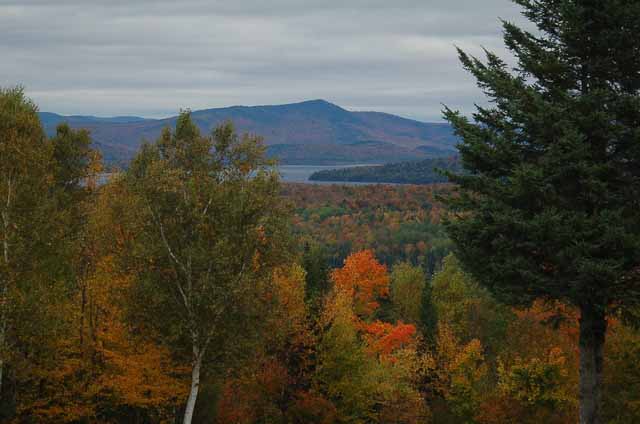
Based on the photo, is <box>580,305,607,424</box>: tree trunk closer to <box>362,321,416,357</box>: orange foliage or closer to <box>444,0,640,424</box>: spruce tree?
<box>444,0,640,424</box>: spruce tree

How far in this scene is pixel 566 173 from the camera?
1377cm

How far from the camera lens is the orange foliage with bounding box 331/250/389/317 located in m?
57.2

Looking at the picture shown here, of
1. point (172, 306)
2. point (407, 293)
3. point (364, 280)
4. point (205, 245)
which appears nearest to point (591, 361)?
point (205, 245)

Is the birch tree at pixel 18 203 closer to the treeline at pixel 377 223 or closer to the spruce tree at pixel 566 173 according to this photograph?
the spruce tree at pixel 566 173

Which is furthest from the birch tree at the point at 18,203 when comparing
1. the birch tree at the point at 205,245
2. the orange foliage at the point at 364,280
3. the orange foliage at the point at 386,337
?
the orange foliage at the point at 364,280

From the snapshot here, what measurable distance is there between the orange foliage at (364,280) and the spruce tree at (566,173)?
4102 cm

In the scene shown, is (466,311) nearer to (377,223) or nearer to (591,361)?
(591,361)

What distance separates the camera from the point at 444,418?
37281 millimetres

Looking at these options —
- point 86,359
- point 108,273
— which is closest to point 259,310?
point 108,273

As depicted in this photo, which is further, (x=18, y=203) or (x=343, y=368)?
(x=343, y=368)

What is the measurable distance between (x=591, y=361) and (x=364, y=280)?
142 feet

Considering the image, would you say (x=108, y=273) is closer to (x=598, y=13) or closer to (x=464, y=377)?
(x=598, y=13)

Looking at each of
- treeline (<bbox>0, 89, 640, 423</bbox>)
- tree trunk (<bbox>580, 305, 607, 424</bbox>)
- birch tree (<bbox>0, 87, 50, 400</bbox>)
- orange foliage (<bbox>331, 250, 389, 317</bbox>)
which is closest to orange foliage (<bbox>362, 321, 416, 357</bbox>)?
orange foliage (<bbox>331, 250, 389, 317</bbox>)

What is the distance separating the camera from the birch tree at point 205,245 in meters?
19.0
